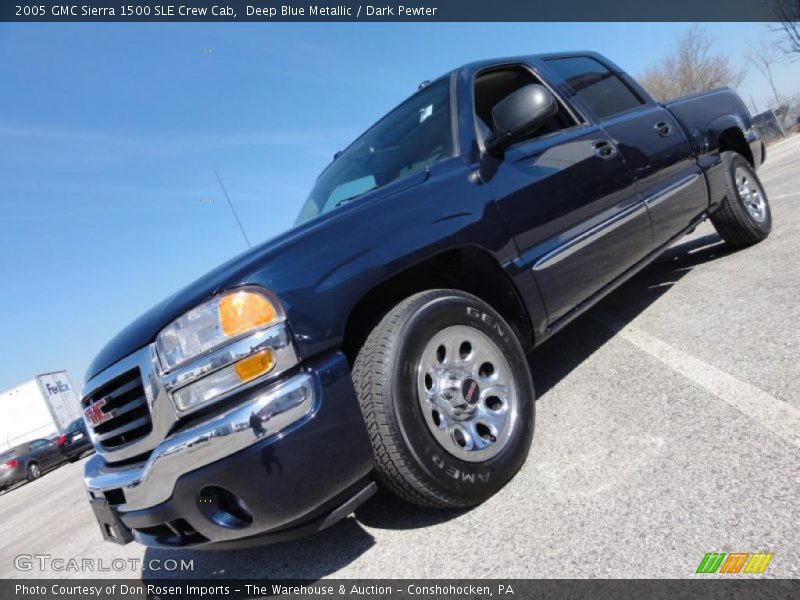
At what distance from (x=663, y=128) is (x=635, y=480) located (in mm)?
2875

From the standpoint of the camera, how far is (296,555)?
7.52 ft

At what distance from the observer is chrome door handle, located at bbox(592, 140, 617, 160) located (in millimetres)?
3154

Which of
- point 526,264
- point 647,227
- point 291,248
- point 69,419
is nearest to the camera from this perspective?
point 291,248

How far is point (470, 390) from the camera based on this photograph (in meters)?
2.15

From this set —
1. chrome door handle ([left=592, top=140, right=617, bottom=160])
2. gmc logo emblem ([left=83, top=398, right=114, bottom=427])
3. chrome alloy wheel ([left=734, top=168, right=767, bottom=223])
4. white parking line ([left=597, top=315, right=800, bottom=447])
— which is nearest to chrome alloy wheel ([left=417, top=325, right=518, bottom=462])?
white parking line ([left=597, top=315, right=800, bottom=447])

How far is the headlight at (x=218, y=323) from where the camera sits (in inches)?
69.5

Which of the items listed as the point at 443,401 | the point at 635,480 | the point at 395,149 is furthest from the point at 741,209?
the point at 443,401

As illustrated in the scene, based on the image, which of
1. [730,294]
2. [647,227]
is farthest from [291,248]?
[730,294]

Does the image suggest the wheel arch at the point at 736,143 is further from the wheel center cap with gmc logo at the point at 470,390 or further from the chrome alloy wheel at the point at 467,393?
the wheel center cap with gmc logo at the point at 470,390

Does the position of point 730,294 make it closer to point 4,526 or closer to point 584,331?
point 584,331

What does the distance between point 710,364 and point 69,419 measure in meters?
33.1

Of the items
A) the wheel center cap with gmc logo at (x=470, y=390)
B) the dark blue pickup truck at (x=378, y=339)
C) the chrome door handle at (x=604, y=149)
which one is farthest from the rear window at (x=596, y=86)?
the wheel center cap with gmc logo at (x=470, y=390)

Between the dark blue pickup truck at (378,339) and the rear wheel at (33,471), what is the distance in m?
17.1

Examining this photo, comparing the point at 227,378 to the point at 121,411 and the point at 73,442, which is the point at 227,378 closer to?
the point at 121,411
